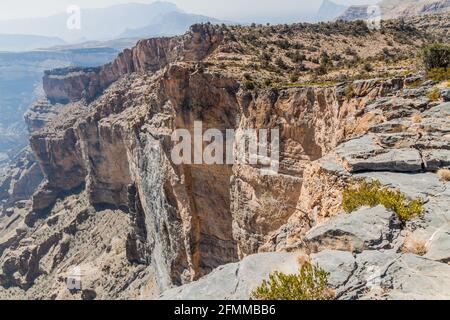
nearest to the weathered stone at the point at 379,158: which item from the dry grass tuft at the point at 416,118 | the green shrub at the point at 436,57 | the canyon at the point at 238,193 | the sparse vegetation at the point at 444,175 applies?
the canyon at the point at 238,193

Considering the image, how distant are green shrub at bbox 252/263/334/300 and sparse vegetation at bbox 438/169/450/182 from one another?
432 centimetres

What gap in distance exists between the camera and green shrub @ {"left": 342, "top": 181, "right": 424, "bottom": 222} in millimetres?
8359

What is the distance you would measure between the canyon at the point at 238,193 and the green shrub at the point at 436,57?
1.08 m

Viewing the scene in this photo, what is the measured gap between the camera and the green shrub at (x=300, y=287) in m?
6.62

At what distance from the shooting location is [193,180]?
27672 mm

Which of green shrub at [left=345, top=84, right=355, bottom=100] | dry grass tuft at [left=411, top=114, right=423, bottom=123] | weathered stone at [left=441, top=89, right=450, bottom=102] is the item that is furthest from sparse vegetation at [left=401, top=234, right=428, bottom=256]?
green shrub at [left=345, top=84, right=355, bottom=100]

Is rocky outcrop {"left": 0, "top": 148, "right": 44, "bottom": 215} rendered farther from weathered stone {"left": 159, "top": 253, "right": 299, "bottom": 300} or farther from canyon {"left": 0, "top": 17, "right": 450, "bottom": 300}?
weathered stone {"left": 159, "top": 253, "right": 299, "bottom": 300}

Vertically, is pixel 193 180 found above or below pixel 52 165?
above

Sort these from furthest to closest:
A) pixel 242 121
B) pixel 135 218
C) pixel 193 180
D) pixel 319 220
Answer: pixel 135 218
pixel 193 180
pixel 242 121
pixel 319 220

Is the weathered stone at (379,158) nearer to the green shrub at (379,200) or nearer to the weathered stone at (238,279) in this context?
the green shrub at (379,200)

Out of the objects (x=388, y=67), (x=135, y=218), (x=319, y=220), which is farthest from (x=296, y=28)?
(x=319, y=220)
